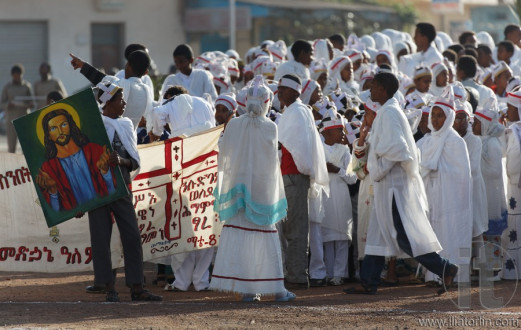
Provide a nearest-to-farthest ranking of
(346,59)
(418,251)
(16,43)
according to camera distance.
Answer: (418,251), (346,59), (16,43)

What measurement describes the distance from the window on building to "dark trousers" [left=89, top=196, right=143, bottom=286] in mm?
28172

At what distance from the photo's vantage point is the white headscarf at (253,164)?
10.0 metres

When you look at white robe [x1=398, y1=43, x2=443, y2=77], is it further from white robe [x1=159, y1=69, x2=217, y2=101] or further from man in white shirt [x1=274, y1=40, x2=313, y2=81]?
white robe [x1=159, y1=69, x2=217, y2=101]

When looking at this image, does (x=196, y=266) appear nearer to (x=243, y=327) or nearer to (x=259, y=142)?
(x=259, y=142)

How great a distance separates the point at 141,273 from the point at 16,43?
27.7 meters

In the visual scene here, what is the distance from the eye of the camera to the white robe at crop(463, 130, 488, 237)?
11406 millimetres

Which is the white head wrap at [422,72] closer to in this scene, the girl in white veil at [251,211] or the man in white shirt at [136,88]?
the man in white shirt at [136,88]

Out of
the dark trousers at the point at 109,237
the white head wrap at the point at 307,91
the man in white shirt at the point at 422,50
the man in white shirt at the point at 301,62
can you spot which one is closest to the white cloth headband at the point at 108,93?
the dark trousers at the point at 109,237

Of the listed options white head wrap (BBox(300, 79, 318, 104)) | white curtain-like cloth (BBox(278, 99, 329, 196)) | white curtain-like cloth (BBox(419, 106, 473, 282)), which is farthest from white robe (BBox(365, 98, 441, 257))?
white head wrap (BBox(300, 79, 318, 104))

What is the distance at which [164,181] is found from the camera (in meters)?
10.9

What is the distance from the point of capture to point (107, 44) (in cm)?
3822

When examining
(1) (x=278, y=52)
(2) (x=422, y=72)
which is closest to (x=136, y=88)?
(2) (x=422, y=72)

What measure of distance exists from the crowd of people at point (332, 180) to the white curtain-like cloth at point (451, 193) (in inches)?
0.5

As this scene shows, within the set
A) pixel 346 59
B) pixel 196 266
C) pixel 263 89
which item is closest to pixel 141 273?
pixel 196 266
